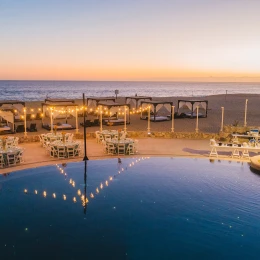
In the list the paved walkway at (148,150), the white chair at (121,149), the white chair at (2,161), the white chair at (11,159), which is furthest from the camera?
the white chair at (121,149)

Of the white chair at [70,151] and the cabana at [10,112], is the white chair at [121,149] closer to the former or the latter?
the white chair at [70,151]

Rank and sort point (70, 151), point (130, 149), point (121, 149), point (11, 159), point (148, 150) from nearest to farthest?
1. point (11, 159)
2. point (70, 151)
3. point (121, 149)
4. point (130, 149)
5. point (148, 150)

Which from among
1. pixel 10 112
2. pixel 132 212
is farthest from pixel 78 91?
pixel 132 212

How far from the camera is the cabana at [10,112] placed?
22.3m

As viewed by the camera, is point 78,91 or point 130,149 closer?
point 130,149

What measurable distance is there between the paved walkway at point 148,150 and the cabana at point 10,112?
16.6 ft

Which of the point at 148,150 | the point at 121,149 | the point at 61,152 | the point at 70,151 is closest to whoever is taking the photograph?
the point at 61,152

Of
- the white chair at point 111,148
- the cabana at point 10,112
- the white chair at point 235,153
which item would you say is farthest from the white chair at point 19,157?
the white chair at point 235,153

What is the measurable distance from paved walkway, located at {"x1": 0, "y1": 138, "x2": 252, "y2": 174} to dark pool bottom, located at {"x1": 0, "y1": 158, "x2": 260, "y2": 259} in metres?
0.89

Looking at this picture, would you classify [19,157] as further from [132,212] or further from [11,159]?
[132,212]

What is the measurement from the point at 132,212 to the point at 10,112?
1528 cm

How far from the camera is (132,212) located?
9.77m

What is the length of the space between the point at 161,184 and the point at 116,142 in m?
4.17

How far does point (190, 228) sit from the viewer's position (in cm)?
888
